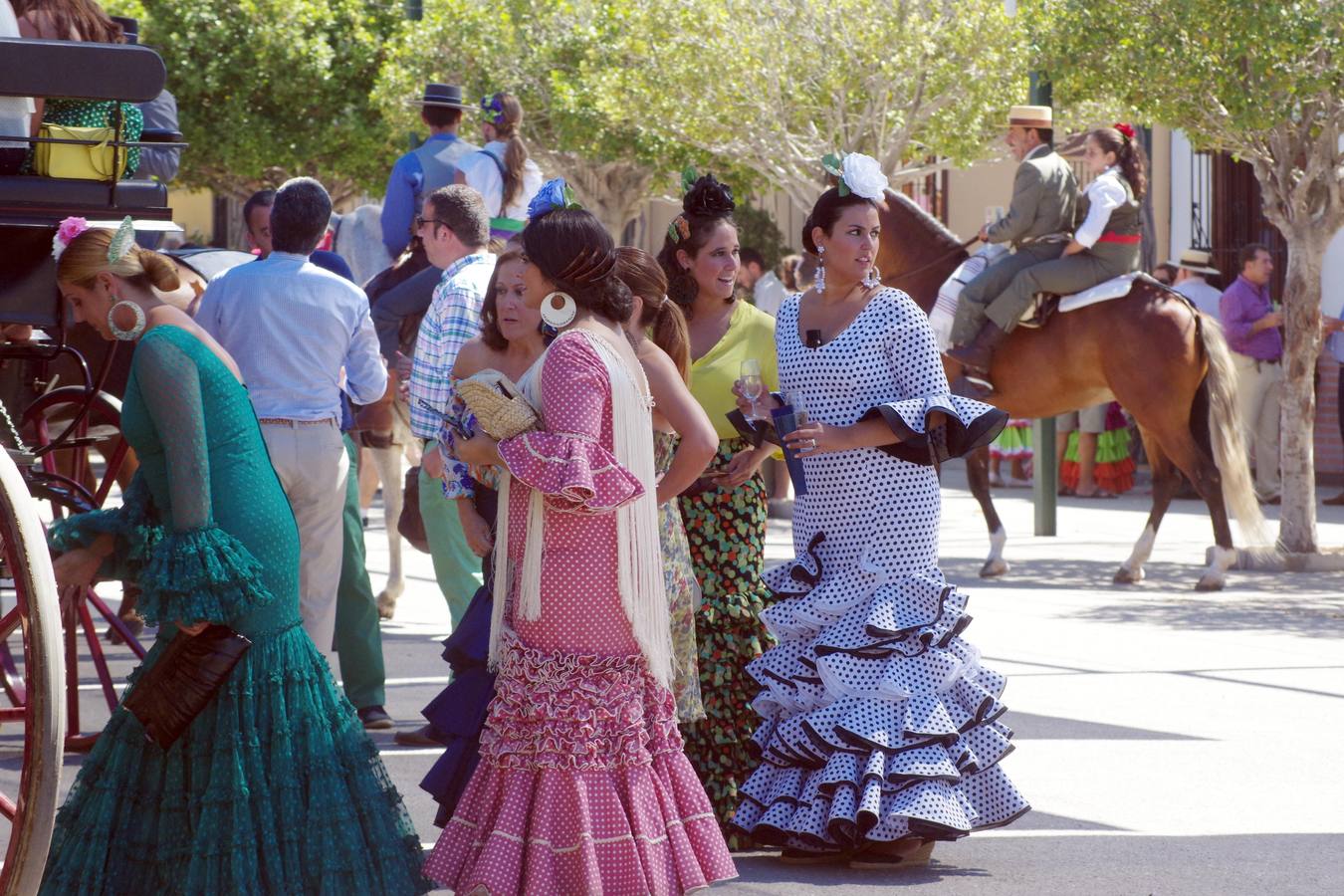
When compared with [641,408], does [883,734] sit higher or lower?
lower

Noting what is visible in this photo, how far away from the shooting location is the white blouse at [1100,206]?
1206 cm

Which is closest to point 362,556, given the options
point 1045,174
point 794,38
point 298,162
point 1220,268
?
point 1045,174

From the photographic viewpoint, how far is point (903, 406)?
5855 millimetres

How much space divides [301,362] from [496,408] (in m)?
2.75

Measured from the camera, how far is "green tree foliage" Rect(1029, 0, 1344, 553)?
11914 mm

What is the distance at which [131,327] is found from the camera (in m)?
4.91

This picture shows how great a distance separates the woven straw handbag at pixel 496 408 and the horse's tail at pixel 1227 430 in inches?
325

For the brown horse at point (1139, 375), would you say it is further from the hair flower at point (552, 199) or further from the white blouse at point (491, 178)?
the hair flower at point (552, 199)

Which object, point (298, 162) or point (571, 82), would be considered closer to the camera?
point (571, 82)

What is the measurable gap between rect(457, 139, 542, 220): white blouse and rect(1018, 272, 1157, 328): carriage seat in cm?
375

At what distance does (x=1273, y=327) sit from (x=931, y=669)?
12472 millimetres

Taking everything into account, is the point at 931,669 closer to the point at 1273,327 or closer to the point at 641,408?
the point at 641,408

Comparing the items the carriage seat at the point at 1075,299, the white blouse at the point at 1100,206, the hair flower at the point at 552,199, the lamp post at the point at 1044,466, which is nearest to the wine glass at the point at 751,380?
the hair flower at the point at 552,199

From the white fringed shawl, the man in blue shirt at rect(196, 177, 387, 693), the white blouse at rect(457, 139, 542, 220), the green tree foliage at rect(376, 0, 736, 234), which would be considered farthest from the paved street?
the green tree foliage at rect(376, 0, 736, 234)
